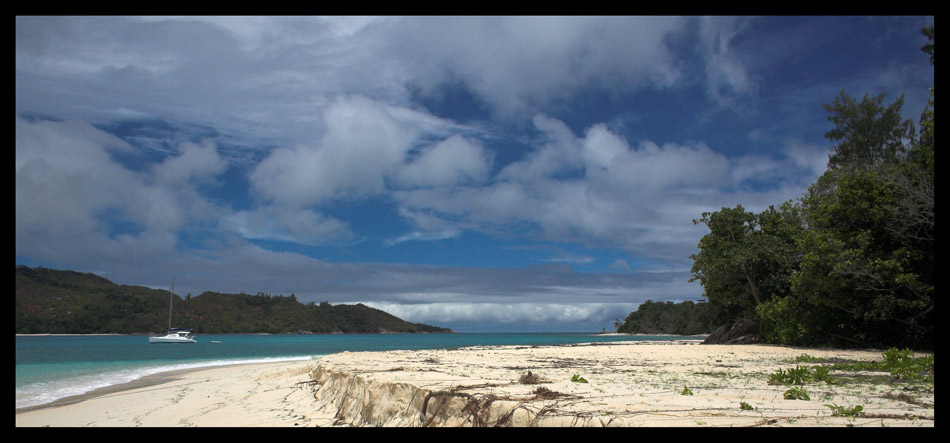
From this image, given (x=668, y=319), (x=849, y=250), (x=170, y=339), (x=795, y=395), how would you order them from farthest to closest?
1. (x=668, y=319)
2. (x=170, y=339)
3. (x=849, y=250)
4. (x=795, y=395)

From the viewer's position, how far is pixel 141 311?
111m

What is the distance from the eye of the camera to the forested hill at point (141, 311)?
3765 inches

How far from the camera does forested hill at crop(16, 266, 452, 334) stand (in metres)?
95.6

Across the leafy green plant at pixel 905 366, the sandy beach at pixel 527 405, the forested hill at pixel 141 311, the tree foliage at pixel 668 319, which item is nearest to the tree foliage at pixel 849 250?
the leafy green plant at pixel 905 366

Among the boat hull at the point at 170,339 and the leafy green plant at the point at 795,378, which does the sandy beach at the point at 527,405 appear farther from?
the boat hull at the point at 170,339

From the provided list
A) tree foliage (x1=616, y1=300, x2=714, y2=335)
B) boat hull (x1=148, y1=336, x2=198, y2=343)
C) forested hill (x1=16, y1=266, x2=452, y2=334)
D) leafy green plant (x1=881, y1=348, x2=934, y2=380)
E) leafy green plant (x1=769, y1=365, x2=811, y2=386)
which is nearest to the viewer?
leafy green plant (x1=769, y1=365, x2=811, y2=386)

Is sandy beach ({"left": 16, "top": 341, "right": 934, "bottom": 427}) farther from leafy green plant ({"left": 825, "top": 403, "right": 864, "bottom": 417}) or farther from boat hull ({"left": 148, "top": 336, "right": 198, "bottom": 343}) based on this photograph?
boat hull ({"left": 148, "top": 336, "right": 198, "bottom": 343})

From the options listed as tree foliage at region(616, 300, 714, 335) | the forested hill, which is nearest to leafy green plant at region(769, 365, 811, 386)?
tree foliage at region(616, 300, 714, 335)

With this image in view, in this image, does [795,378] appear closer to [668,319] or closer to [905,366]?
[905,366]

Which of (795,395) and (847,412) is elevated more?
(847,412)

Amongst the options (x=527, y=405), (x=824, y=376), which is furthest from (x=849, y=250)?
(x=527, y=405)

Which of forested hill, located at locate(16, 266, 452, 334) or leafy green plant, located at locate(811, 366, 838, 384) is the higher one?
leafy green plant, located at locate(811, 366, 838, 384)
